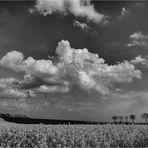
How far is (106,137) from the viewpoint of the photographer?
19125mm

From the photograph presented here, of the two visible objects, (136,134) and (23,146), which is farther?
(136,134)

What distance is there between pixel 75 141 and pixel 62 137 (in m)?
0.73

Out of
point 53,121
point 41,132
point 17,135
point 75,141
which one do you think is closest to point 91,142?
point 75,141

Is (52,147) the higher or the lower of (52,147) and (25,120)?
the lower

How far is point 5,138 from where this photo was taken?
1992 centimetres

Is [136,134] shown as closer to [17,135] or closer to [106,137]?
[106,137]

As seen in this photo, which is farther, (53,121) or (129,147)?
(53,121)

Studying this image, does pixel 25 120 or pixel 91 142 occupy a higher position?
pixel 25 120

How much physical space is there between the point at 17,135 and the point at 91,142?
191 inches

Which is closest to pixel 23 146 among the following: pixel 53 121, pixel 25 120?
pixel 53 121

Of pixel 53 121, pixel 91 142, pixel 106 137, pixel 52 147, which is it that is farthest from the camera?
pixel 53 121

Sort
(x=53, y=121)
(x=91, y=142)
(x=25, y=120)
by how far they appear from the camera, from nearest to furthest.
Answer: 1. (x=91, y=142)
2. (x=53, y=121)
3. (x=25, y=120)

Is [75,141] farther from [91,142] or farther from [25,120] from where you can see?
[25,120]

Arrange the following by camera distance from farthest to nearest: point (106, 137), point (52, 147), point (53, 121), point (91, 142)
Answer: point (53, 121)
point (106, 137)
point (91, 142)
point (52, 147)
